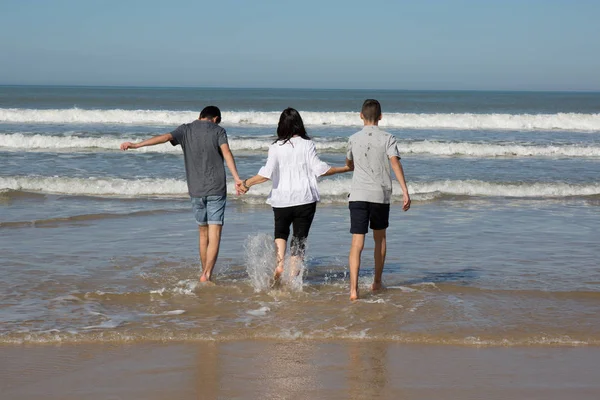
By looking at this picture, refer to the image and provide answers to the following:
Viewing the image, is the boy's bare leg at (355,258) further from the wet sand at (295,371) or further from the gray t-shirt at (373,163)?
the wet sand at (295,371)

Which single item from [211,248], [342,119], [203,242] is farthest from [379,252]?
[342,119]

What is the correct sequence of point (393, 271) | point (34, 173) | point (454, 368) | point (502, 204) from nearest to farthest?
point (454, 368), point (393, 271), point (502, 204), point (34, 173)

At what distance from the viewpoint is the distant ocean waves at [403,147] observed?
22.4 metres

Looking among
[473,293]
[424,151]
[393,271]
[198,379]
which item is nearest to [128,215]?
[393,271]

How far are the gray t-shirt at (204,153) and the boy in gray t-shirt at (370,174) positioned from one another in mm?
1315

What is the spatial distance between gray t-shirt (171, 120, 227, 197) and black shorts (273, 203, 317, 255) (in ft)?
2.20

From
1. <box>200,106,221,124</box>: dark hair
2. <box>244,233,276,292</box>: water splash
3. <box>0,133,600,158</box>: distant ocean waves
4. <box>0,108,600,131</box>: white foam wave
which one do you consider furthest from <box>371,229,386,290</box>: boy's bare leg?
<box>0,108,600,131</box>: white foam wave

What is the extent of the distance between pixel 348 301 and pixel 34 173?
11.3 meters

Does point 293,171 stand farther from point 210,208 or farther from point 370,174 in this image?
point 210,208

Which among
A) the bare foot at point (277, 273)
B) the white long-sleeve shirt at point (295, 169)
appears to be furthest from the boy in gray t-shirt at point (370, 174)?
the bare foot at point (277, 273)

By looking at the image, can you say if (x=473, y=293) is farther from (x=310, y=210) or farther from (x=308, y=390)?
(x=308, y=390)

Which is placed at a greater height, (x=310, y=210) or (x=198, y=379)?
(x=310, y=210)

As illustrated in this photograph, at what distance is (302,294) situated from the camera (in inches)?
274

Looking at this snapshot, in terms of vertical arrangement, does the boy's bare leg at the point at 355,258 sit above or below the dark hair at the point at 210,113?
below
